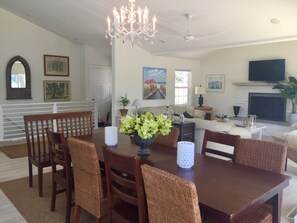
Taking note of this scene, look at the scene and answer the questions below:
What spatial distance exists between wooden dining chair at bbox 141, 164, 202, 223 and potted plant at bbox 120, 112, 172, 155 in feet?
2.45

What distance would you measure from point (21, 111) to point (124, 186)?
6.49m

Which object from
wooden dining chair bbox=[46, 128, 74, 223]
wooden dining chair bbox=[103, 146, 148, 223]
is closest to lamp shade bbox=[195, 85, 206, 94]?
wooden dining chair bbox=[46, 128, 74, 223]

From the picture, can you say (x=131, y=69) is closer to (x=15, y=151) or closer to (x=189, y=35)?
(x=189, y=35)

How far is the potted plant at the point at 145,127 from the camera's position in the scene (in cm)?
222

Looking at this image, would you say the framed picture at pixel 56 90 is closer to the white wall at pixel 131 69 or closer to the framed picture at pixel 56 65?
the framed picture at pixel 56 65

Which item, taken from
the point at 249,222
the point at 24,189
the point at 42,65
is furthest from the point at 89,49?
the point at 249,222

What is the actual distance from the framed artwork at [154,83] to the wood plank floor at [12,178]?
397cm

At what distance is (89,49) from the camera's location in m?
8.58

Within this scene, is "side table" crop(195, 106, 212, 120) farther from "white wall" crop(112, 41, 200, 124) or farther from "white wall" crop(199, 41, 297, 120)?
"white wall" crop(112, 41, 200, 124)

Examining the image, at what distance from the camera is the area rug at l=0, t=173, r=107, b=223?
9.07ft

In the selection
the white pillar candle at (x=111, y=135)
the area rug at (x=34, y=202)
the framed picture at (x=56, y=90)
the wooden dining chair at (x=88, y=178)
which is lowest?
the area rug at (x=34, y=202)

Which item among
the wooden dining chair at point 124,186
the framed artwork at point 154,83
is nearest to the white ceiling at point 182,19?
the framed artwork at point 154,83

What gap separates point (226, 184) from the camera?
1701mm

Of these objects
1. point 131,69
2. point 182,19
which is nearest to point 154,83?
point 131,69
